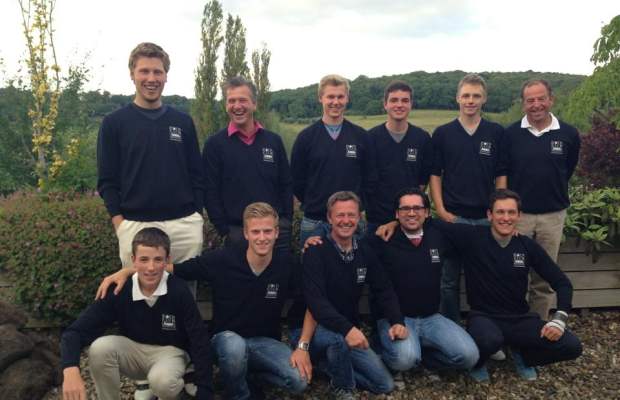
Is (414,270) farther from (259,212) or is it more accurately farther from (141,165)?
(141,165)

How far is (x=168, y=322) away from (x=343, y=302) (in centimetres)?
129

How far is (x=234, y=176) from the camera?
3.87m

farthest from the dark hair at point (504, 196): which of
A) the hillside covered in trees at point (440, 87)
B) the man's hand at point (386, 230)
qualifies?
the hillside covered in trees at point (440, 87)

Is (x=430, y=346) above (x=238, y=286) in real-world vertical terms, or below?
below

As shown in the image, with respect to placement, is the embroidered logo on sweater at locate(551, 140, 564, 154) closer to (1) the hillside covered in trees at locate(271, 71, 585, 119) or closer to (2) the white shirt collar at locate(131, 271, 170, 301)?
(2) the white shirt collar at locate(131, 271, 170, 301)

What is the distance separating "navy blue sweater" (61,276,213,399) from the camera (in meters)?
3.21

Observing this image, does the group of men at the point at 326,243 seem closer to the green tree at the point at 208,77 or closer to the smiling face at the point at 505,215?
the smiling face at the point at 505,215

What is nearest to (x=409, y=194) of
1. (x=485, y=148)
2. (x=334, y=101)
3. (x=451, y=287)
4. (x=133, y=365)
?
(x=485, y=148)

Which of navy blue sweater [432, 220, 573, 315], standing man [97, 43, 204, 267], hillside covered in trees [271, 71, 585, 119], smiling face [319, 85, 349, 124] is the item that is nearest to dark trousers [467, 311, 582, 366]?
navy blue sweater [432, 220, 573, 315]

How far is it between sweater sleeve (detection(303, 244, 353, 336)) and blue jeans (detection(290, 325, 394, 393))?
5.9 inches

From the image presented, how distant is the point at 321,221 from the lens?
415 cm

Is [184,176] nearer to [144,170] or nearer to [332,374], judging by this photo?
[144,170]

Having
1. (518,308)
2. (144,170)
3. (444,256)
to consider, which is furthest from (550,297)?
(144,170)

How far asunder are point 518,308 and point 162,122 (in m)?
3.14
